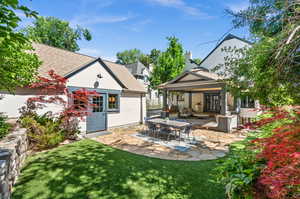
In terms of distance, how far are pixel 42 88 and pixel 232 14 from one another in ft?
26.7

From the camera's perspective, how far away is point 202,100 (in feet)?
60.3

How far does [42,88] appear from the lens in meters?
6.60

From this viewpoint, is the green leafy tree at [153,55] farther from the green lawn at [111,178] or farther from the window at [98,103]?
the green lawn at [111,178]

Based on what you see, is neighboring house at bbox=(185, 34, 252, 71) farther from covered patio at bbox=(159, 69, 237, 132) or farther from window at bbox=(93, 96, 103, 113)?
window at bbox=(93, 96, 103, 113)

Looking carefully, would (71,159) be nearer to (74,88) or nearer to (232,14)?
(74,88)

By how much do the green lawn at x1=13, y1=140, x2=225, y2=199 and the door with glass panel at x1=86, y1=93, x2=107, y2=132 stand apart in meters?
3.07

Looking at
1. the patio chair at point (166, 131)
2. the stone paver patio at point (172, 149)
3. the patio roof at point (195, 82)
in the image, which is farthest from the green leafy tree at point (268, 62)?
the patio roof at point (195, 82)

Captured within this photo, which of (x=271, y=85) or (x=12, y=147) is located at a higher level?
(x=271, y=85)

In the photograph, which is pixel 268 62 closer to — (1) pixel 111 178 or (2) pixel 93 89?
(1) pixel 111 178

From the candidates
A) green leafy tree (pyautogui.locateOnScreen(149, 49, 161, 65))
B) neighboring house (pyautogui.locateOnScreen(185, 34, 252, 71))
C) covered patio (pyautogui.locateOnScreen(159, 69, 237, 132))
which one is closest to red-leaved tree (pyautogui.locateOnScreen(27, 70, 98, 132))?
covered patio (pyautogui.locateOnScreen(159, 69, 237, 132))

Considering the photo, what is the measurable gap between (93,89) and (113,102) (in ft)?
5.70

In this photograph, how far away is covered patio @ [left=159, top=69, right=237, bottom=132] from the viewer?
934 centimetres

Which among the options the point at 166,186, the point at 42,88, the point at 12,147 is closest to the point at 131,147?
the point at 166,186

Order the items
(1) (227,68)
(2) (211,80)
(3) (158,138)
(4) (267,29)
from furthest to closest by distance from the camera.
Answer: (2) (211,80), (3) (158,138), (1) (227,68), (4) (267,29)
